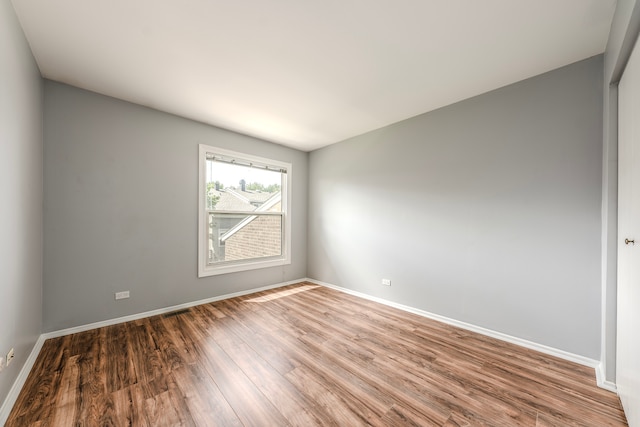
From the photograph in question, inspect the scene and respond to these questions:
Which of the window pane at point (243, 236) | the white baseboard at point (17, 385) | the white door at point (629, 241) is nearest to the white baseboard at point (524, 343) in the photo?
the white door at point (629, 241)

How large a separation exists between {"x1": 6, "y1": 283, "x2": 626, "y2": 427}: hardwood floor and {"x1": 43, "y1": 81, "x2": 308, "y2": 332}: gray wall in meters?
0.43

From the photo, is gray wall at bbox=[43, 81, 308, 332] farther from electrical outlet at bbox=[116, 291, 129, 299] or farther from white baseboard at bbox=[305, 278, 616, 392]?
white baseboard at bbox=[305, 278, 616, 392]

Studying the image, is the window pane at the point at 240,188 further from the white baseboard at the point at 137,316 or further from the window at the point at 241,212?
the white baseboard at the point at 137,316

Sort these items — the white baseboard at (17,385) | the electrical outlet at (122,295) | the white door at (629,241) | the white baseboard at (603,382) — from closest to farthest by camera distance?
the white door at (629,241)
the white baseboard at (17,385)
the white baseboard at (603,382)
the electrical outlet at (122,295)

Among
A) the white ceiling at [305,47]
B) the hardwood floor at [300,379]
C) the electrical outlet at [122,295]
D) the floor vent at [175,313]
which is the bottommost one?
the floor vent at [175,313]

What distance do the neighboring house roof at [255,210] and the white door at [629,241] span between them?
3941mm

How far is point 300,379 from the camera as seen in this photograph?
1.83 m

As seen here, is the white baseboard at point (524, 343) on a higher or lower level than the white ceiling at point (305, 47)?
lower

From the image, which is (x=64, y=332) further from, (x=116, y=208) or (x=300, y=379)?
(x=300, y=379)

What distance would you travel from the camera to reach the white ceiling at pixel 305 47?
62.9 inches

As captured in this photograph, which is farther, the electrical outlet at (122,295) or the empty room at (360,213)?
the electrical outlet at (122,295)

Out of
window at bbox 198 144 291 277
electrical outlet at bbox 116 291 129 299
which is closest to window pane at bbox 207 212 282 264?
window at bbox 198 144 291 277

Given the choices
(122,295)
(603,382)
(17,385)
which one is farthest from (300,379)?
(122,295)

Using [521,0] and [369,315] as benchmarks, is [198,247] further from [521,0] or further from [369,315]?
[521,0]
